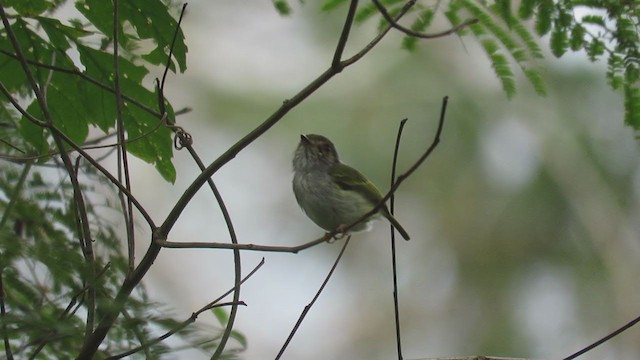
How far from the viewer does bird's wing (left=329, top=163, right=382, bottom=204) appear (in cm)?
437

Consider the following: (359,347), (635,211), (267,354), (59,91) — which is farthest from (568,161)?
(59,91)

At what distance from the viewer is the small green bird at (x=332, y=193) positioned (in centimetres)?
425

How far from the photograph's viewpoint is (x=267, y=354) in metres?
10.3

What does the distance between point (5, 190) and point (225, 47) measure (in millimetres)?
10177

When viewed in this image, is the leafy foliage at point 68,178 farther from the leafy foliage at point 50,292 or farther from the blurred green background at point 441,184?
the blurred green background at point 441,184

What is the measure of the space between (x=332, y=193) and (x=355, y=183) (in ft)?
0.62

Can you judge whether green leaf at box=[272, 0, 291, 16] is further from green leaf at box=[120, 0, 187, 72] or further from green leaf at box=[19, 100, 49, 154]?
green leaf at box=[19, 100, 49, 154]

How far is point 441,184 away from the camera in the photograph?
39.3 feet

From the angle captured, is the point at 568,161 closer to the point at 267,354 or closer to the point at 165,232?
the point at 267,354

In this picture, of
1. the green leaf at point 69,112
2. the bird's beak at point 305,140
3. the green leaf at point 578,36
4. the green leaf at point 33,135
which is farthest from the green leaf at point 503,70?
the green leaf at point 33,135

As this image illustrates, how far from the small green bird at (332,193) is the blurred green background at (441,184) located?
235 inches

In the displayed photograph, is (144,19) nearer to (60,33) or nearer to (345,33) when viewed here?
(60,33)

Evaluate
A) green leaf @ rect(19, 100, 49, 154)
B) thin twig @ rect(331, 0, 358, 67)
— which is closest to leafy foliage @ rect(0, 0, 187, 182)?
green leaf @ rect(19, 100, 49, 154)

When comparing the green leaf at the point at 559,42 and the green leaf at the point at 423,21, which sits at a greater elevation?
the green leaf at the point at 423,21
